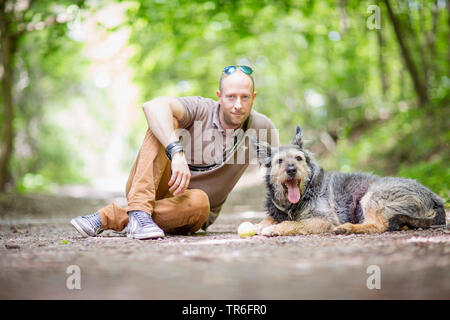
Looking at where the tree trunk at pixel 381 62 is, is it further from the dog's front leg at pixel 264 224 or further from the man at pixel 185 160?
the dog's front leg at pixel 264 224

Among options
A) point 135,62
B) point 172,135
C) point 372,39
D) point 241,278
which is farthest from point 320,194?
point 372,39

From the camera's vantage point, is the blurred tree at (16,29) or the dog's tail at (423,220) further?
the blurred tree at (16,29)

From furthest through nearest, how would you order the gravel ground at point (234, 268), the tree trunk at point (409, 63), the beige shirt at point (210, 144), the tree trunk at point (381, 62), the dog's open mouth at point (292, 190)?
the tree trunk at point (381, 62) → the tree trunk at point (409, 63) → the beige shirt at point (210, 144) → the dog's open mouth at point (292, 190) → the gravel ground at point (234, 268)

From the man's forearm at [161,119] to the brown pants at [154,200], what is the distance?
0.56ft

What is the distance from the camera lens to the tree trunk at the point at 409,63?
12.1 metres

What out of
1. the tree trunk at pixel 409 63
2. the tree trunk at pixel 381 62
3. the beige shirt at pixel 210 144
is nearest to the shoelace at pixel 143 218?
the beige shirt at pixel 210 144

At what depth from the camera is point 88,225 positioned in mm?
4785

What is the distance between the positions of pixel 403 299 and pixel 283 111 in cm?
2171

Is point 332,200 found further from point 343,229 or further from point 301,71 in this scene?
point 301,71

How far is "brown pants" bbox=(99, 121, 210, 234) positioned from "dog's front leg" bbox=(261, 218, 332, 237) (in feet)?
2.73

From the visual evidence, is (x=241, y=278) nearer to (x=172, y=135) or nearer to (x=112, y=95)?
(x=172, y=135)

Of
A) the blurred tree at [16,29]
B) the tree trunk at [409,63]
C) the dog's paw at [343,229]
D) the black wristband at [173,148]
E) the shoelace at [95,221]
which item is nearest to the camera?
the black wristband at [173,148]

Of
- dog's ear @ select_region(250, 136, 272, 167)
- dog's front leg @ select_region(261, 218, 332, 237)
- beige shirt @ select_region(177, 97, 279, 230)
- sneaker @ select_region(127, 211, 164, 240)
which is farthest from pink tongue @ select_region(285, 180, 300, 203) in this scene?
sneaker @ select_region(127, 211, 164, 240)

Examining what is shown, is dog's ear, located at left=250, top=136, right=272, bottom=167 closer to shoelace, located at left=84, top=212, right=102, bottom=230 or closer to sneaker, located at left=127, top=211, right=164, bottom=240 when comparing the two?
sneaker, located at left=127, top=211, right=164, bottom=240
